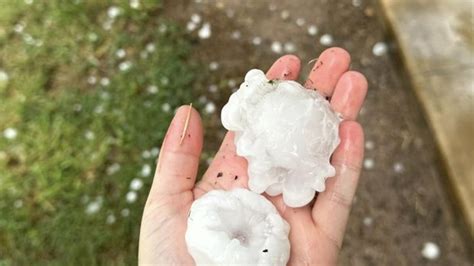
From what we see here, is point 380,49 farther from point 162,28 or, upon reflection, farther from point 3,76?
point 3,76

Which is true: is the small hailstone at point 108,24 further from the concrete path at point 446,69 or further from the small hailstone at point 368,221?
the small hailstone at point 368,221

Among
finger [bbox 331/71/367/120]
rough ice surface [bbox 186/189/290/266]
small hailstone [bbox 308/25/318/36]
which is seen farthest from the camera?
small hailstone [bbox 308/25/318/36]

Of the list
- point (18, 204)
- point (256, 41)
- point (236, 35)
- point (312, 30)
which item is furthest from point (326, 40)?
point (18, 204)

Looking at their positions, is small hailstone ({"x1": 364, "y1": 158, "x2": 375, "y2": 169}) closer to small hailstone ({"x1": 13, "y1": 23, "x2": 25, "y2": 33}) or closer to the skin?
the skin

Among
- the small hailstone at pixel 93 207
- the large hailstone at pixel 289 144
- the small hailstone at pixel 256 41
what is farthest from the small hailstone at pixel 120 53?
the large hailstone at pixel 289 144

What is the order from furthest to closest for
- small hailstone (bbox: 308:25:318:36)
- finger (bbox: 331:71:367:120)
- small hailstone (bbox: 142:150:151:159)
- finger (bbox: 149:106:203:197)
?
small hailstone (bbox: 308:25:318:36) < small hailstone (bbox: 142:150:151:159) < finger (bbox: 331:71:367:120) < finger (bbox: 149:106:203:197)

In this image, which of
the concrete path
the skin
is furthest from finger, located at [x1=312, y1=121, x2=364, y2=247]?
the concrete path

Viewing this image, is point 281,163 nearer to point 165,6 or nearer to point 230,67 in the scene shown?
point 230,67
